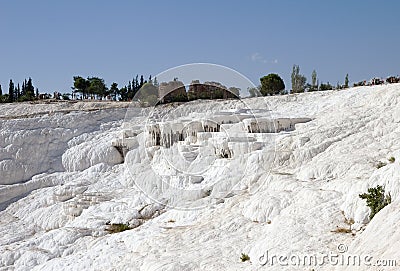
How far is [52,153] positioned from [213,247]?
16.3m

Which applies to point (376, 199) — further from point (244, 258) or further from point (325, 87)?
point (325, 87)

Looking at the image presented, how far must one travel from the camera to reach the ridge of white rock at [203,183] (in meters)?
8.87

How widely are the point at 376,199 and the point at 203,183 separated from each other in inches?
283

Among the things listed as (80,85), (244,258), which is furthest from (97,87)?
(244,258)

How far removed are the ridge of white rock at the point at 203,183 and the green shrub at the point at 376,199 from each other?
0.59 feet

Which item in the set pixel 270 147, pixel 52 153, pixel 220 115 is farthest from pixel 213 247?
pixel 52 153

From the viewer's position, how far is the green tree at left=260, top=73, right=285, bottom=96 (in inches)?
1230

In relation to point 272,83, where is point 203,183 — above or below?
below

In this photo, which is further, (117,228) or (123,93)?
(123,93)

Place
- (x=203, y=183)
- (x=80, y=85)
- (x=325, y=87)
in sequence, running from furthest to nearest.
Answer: (x=80, y=85)
(x=325, y=87)
(x=203, y=183)

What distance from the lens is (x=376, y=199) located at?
26.6 feet

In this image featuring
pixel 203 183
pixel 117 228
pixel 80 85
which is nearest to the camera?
pixel 117 228

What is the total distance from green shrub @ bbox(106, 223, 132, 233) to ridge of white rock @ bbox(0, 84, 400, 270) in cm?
19

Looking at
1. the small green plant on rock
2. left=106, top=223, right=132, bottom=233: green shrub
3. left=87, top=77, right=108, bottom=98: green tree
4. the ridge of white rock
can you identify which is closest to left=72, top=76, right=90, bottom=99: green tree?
left=87, top=77, right=108, bottom=98: green tree
